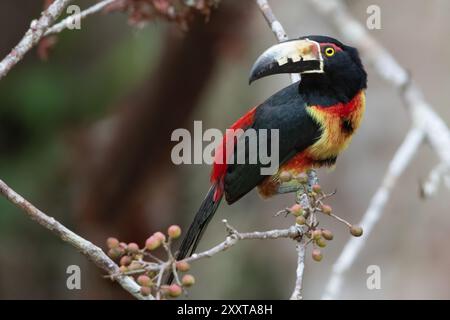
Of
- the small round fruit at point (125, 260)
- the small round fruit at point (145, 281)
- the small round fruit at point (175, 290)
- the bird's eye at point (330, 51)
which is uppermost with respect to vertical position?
the bird's eye at point (330, 51)

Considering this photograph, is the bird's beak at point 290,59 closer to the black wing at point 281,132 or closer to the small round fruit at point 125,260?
the black wing at point 281,132

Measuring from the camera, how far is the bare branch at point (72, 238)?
2.47 meters

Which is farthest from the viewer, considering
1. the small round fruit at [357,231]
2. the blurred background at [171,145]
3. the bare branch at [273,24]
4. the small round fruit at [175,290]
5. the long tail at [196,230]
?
the blurred background at [171,145]

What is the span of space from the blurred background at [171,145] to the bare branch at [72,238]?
249 cm

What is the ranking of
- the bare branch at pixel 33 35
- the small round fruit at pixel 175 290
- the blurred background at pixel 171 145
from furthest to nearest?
the blurred background at pixel 171 145, the bare branch at pixel 33 35, the small round fruit at pixel 175 290

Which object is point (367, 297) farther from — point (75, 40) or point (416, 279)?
point (75, 40)

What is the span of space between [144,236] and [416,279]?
1.93 metres

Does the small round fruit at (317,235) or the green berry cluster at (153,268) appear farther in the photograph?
the small round fruit at (317,235)

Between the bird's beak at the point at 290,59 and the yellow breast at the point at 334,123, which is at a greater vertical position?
the bird's beak at the point at 290,59

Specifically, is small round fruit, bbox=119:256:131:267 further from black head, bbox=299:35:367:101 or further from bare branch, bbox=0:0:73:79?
black head, bbox=299:35:367:101

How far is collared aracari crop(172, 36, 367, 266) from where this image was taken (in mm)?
3502

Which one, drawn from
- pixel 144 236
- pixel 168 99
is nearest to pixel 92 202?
pixel 144 236

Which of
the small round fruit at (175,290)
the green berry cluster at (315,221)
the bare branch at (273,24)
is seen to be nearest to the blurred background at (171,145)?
the bare branch at (273,24)

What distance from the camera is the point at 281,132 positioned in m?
3.59
